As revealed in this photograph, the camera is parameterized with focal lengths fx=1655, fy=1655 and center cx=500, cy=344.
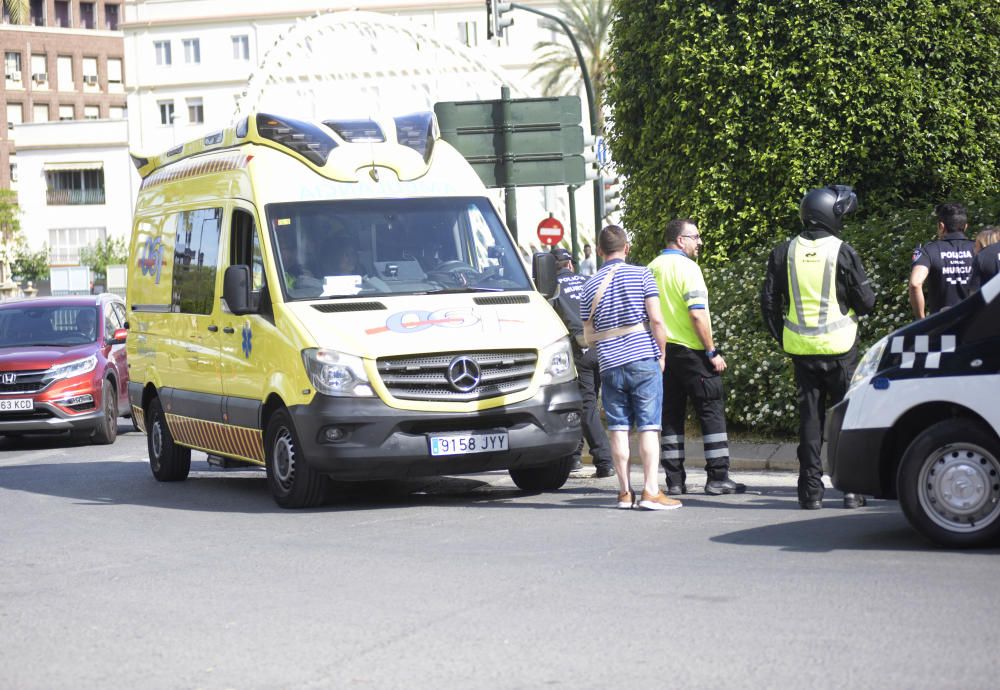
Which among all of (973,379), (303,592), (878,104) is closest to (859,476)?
(973,379)

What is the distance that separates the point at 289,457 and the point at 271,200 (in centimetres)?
186

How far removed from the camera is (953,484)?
809 cm

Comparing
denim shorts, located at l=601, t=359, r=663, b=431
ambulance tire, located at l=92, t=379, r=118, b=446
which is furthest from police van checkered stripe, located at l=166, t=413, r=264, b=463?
ambulance tire, located at l=92, t=379, r=118, b=446

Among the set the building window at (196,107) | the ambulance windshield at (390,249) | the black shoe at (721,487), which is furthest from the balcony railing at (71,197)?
the black shoe at (721,487)

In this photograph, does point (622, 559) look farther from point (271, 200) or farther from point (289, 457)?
point (271, 200)

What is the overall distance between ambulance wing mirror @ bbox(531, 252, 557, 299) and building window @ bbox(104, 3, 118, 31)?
108551 mm

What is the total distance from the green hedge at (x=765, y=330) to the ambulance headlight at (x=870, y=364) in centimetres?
462

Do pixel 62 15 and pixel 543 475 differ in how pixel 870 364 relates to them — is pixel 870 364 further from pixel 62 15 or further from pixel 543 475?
pixel 62 15

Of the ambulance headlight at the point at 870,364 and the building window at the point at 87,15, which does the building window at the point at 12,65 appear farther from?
the ambulance headlight at the point at 870,364

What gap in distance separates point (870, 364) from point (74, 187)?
295 feet

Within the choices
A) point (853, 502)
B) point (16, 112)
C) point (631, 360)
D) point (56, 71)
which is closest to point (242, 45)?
point (56, 71)

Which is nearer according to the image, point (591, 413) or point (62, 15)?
point (591, 413)

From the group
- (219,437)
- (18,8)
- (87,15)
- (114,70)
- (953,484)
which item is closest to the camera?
(953,484)

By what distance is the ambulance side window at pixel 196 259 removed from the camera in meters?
12.3
